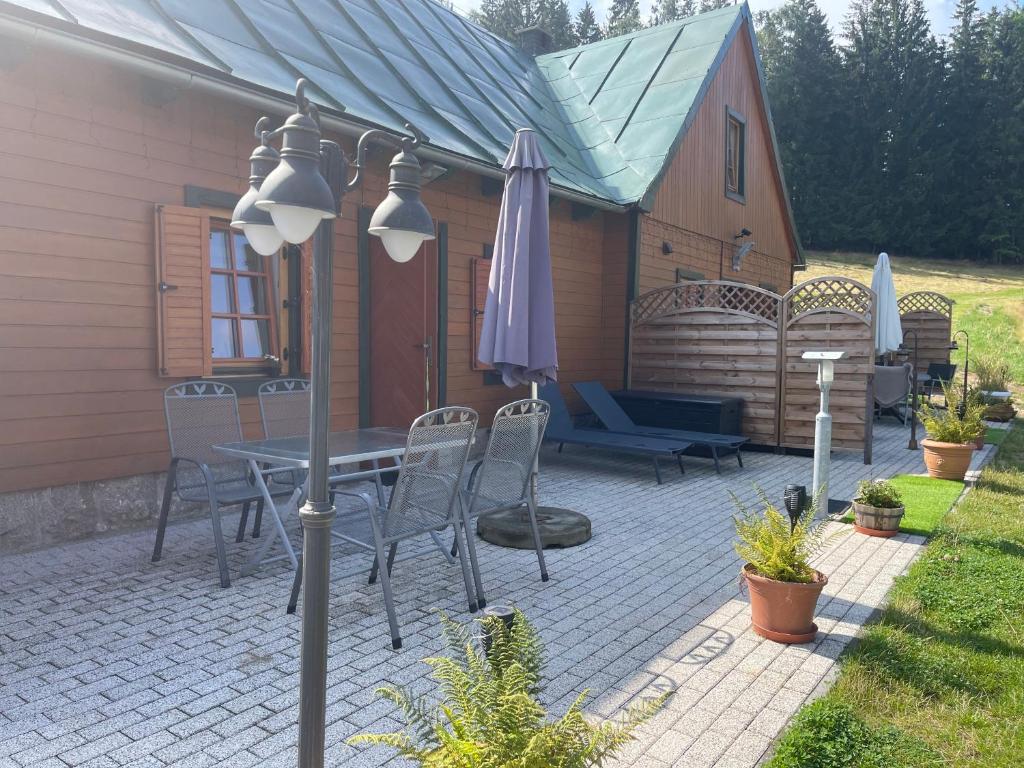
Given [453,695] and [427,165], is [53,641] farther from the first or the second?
[427,165]

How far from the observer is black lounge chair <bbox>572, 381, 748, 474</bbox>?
761cm

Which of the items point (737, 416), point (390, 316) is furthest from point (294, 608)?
point (737, 416)

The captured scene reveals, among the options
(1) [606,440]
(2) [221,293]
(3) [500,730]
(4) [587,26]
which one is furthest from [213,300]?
(4) [587,26]

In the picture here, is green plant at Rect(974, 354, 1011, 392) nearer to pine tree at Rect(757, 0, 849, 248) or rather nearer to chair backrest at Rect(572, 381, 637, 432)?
chair backrest at Rect(572, 381, 637, 432)

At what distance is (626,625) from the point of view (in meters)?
3.59

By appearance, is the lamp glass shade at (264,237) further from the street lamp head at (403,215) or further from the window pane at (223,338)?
the window pane at (223,338)

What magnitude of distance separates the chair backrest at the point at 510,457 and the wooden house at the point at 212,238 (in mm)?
2484

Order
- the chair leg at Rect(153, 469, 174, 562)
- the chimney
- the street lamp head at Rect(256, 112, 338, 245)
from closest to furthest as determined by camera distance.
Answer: the street lamp head at Rect(256, 112, 338, 245), the chair leg at Rect(153, 469, 174, 562), the chimney

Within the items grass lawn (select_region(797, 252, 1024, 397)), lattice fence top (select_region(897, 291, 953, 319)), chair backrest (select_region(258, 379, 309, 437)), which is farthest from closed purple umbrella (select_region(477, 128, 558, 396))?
grass lawn (select_region(797, 252, 1024, 397))

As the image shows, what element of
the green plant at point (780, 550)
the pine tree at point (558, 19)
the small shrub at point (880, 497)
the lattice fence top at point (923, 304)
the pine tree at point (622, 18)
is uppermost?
the pine tree at point (622, 18)

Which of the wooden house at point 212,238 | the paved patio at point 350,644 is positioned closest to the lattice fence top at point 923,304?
the wooden house at point 212,238

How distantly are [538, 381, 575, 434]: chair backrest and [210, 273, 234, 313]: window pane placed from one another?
3.50 m

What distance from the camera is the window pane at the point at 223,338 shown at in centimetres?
565

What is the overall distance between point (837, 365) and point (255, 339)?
6306 millimetres
